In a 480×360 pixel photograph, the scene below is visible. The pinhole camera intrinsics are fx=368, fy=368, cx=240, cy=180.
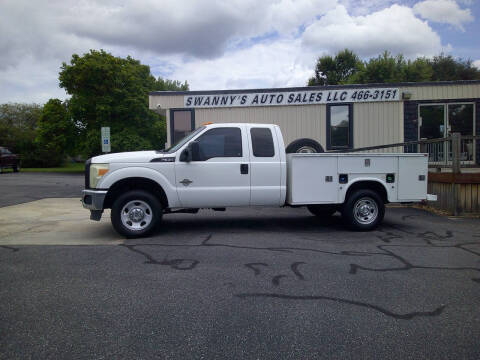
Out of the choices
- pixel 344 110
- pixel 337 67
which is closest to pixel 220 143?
pixel 344 110

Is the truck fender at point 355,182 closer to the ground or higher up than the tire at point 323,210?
higher up

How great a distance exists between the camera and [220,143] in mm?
7004

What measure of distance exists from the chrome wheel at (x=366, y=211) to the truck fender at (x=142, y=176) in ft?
11.7

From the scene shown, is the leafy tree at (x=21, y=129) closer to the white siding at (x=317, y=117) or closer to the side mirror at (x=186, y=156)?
the white siding at (x=317, y=117)

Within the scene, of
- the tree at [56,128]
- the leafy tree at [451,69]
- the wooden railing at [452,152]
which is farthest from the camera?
the leafy tree at [451,69]

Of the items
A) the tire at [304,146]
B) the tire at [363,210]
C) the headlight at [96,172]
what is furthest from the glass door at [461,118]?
the headlight at [96,172]

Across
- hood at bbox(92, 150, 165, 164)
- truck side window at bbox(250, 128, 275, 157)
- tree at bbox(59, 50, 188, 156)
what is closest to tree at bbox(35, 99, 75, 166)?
tree at bbox(59, 50, 188, 156)

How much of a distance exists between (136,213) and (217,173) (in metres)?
1.64

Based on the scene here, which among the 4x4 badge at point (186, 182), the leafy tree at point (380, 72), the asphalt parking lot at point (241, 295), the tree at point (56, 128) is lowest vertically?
the asphalt parking lot at point (241, 295)

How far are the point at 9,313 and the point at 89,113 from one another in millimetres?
32752

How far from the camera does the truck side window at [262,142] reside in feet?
23.2

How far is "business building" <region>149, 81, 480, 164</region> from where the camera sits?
545 inches

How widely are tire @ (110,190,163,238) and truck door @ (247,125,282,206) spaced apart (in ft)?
6.01

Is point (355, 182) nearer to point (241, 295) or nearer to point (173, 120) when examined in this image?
point (241, 295)
